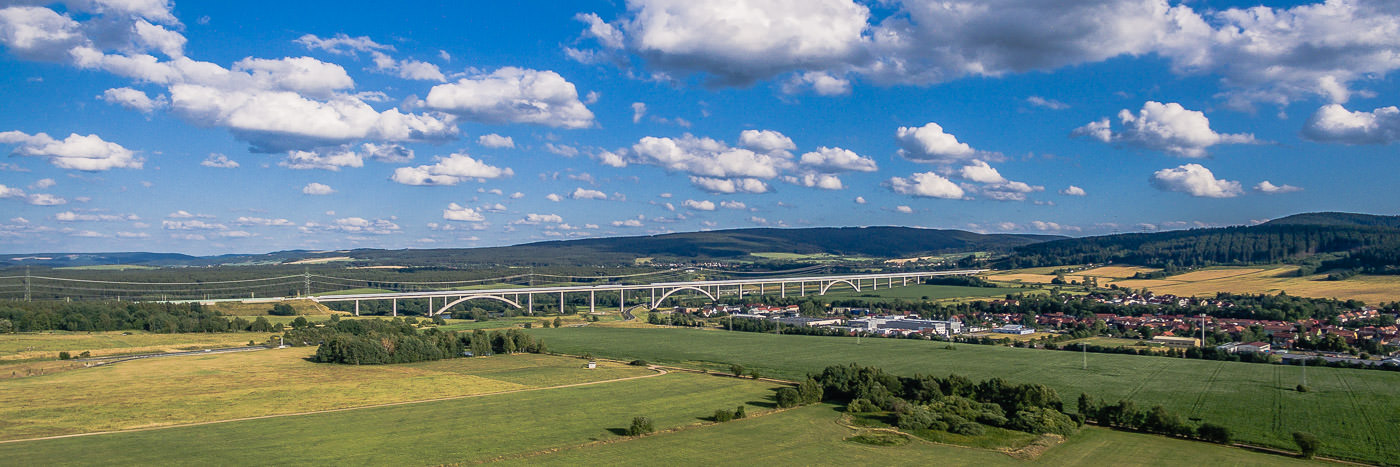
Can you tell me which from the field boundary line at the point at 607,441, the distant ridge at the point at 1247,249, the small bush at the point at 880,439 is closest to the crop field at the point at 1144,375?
the small bush at the point at 880,439

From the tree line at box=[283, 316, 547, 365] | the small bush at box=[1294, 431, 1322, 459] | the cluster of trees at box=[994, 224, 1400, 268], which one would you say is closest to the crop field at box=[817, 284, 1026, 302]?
the cluster of trees at box=[994, 224, 1400, 268]

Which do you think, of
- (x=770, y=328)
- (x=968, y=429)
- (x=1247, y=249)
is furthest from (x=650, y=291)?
(x=968, y=429)

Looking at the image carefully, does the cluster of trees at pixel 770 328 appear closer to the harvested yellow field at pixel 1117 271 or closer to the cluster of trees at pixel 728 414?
the cluster of trees at pixel 728 414

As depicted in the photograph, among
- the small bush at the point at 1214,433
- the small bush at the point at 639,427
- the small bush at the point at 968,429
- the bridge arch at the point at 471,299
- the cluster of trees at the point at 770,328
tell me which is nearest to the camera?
the small bush at the point at 1214,433

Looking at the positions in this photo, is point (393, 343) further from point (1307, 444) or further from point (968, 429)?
point (1307, 444)

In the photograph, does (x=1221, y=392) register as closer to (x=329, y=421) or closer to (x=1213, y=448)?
(x=1213, y=448)

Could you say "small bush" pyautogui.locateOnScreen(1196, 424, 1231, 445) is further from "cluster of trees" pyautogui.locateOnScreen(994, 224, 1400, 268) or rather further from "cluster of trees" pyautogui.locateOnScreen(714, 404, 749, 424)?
"cluster of trees" pyautogui.locateOnScreen(994, 224, 1400, 268)
